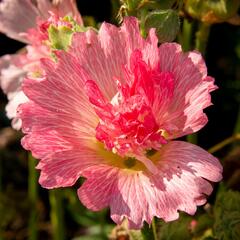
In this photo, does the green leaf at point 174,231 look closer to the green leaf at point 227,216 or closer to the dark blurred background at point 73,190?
the green leaf at point 227,216

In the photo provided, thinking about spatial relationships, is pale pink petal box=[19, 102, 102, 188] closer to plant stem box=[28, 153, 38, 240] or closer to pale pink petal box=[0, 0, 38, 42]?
pale pink petal box=[0, 0, 38, 42]

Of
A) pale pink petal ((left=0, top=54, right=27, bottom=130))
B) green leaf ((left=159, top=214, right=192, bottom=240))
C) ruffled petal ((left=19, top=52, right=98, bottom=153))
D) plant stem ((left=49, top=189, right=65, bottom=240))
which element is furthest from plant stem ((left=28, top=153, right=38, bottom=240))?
A: ruffled petal ((left=19, top=52, right=98, bottom=153))

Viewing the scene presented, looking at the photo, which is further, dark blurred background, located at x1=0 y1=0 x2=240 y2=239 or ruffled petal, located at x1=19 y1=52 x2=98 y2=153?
dark blurred background, located at x1=0 y1=0 x2=240 y2=239

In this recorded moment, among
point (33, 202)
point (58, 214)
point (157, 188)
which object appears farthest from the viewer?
point (33, 202)

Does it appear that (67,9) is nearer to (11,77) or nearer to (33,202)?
(11,77)

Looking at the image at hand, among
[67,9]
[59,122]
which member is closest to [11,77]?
[67,9]

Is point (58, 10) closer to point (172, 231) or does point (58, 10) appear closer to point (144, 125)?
point (144, 125)
